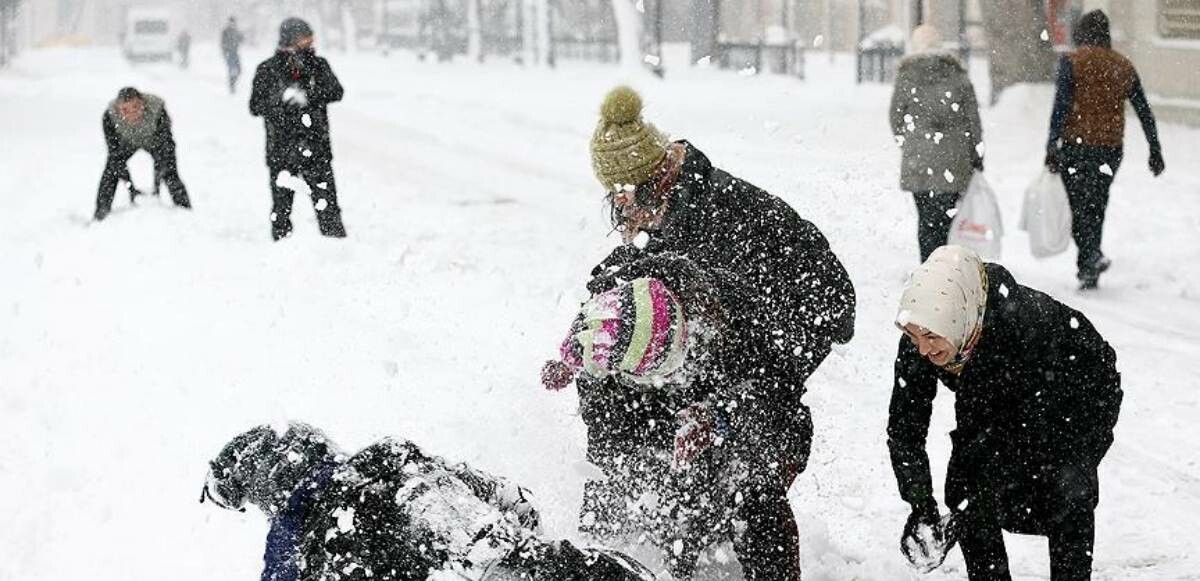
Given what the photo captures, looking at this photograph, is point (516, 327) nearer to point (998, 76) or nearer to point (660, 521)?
point (660, 521)

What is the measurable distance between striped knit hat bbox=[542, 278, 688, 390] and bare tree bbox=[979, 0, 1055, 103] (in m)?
16.5

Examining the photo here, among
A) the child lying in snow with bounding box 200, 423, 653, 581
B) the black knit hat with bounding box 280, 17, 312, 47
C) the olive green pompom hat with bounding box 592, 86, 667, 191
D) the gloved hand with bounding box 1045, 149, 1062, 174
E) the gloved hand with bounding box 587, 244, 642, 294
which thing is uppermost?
the black knit hat with bounding box 280, 17, 312, 47

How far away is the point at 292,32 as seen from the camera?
9.77 m

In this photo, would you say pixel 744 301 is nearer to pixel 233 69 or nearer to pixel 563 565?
pixel 563 565

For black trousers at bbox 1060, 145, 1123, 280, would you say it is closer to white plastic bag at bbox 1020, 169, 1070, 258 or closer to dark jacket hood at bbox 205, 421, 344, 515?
white plastic bag at bbox 1020, 169, 1070, 258

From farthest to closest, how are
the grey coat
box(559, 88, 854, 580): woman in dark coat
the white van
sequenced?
1. the white van
2. the grey coat
3. box(559, 88, 854, 580): woman in dark coat

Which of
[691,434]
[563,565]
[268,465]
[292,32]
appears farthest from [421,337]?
[563,565]

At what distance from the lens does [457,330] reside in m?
7.72

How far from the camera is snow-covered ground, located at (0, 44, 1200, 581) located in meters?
5.32

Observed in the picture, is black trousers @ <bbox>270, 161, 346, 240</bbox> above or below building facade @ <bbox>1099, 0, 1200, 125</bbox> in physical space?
below

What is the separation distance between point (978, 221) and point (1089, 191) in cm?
73

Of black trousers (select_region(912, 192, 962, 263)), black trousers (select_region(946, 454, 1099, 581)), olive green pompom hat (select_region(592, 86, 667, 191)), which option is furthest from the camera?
black trousers (select_region(912, 192, 962, 263))

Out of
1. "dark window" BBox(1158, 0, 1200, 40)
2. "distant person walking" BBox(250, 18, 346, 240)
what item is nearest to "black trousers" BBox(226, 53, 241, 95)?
"dark window" BBox(1158, 0, 1200, 40)

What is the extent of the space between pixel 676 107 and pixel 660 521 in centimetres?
1733
